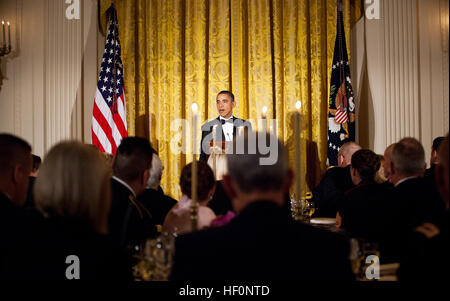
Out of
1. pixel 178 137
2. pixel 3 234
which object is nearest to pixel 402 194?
pixel 3 234

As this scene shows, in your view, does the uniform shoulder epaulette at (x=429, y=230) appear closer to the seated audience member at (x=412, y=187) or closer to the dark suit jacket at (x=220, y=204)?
the seated audience member at (x=412, y=187)

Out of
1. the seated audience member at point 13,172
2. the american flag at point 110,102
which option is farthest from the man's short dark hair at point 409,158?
the american flag at point 110,102

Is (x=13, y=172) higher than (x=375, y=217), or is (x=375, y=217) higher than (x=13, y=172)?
(x=13, y=172)

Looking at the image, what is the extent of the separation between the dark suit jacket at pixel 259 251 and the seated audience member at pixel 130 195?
3.54 ft

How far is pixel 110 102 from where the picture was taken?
6.55m

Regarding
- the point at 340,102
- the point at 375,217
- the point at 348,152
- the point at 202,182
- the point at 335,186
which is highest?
the point at 340,102

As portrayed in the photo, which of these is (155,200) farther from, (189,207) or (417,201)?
(417,201)

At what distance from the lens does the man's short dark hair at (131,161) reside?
2732 mm

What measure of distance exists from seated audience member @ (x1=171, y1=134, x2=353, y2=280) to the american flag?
493 centimetres

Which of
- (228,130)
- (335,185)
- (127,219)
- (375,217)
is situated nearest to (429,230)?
(375,217)

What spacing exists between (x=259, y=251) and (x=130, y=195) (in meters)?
1.38

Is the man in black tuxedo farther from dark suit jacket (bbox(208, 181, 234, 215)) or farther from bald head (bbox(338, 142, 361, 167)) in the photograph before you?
dark suit jacket (bbox(208, 181, 234, 215))

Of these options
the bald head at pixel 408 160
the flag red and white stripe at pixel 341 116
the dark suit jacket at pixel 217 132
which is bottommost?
the bald head at pixel 408 160

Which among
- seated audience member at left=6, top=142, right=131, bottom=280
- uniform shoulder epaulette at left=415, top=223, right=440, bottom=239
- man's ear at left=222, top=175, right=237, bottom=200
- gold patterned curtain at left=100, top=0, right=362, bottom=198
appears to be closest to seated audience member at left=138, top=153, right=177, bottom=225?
seated audience member at left=6, top=142, right=131, bottom=280
